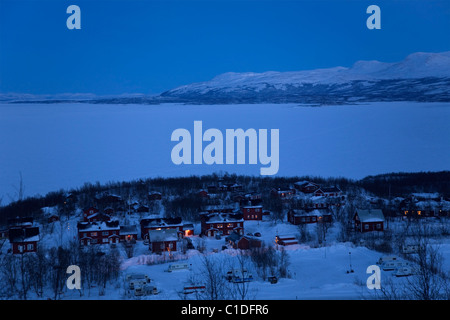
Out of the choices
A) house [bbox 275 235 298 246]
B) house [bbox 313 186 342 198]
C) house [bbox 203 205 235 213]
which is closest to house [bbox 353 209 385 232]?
house [bbox 275 235 298 246]

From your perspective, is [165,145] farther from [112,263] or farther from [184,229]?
→ [112,263]

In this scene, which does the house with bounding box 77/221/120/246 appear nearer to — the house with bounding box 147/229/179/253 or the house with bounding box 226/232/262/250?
the house with bounding box 147/229/179/253

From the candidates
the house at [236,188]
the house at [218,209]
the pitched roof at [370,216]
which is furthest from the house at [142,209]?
the pitched roof at [370,216]

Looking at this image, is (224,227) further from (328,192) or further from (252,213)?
(328,192)

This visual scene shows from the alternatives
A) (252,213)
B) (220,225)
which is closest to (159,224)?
(220,225)
